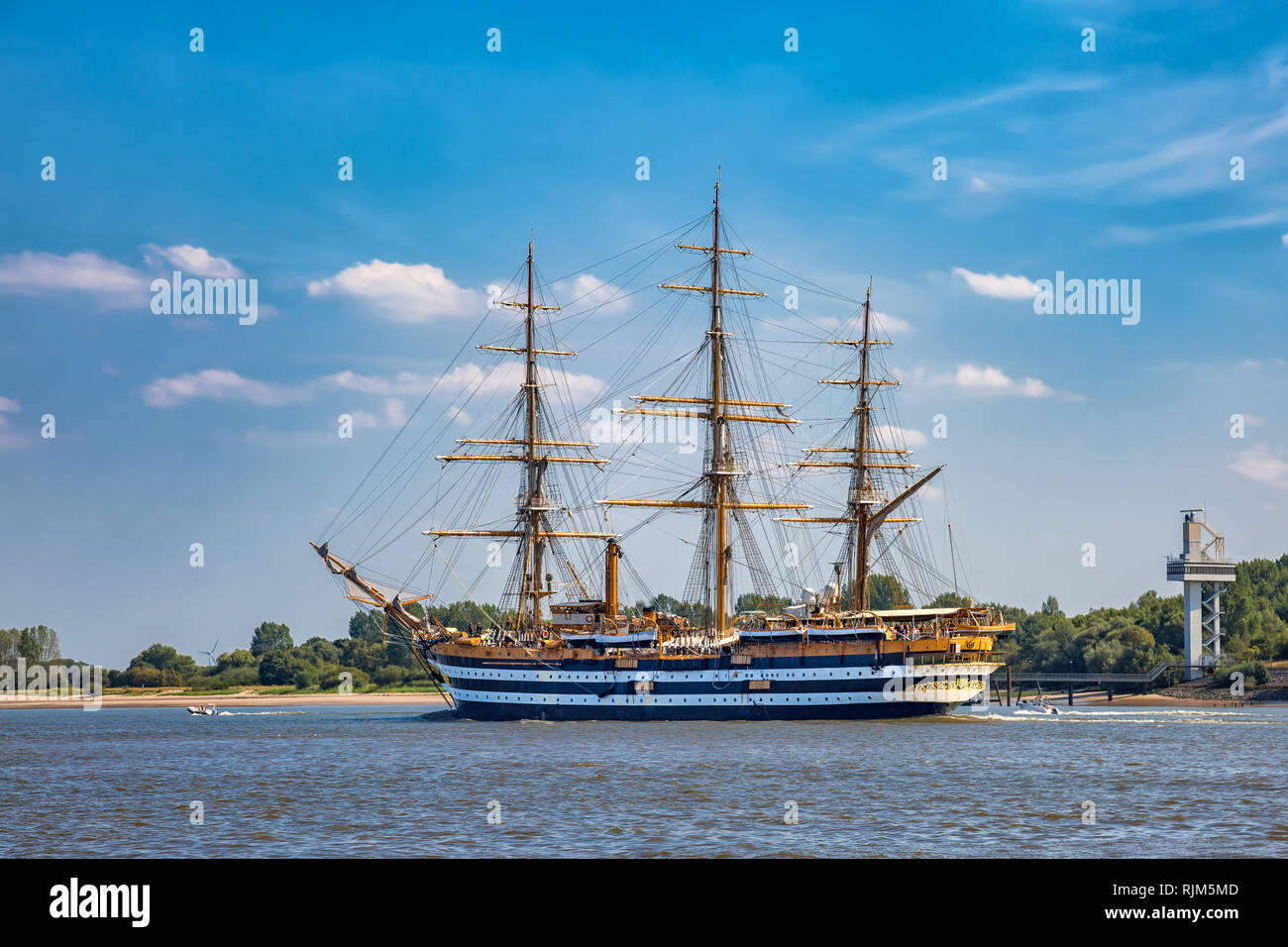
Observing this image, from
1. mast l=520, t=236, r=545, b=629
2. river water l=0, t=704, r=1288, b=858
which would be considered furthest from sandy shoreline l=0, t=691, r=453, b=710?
river water l=0, t=704, r=1288, b=858

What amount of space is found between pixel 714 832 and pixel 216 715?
112464 millimetres

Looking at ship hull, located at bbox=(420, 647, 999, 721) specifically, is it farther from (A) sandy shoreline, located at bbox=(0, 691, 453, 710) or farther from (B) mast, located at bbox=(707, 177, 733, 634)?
(A) sandy shoreline, located at bbox=(0, 691, 453, 710)

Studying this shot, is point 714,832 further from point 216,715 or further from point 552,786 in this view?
point 216,715

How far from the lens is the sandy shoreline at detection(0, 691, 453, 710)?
181m

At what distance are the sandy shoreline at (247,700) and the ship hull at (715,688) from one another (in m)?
79.0

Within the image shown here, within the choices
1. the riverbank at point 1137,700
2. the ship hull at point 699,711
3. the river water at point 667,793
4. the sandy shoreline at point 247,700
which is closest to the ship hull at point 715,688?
the ship hull at point 699,711

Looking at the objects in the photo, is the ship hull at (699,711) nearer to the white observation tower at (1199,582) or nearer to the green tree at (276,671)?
the white observation tower at (1199,582)

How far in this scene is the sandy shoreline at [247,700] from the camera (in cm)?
18068

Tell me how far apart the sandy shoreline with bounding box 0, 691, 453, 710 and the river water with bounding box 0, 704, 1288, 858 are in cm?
9688

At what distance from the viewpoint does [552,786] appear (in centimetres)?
4875
